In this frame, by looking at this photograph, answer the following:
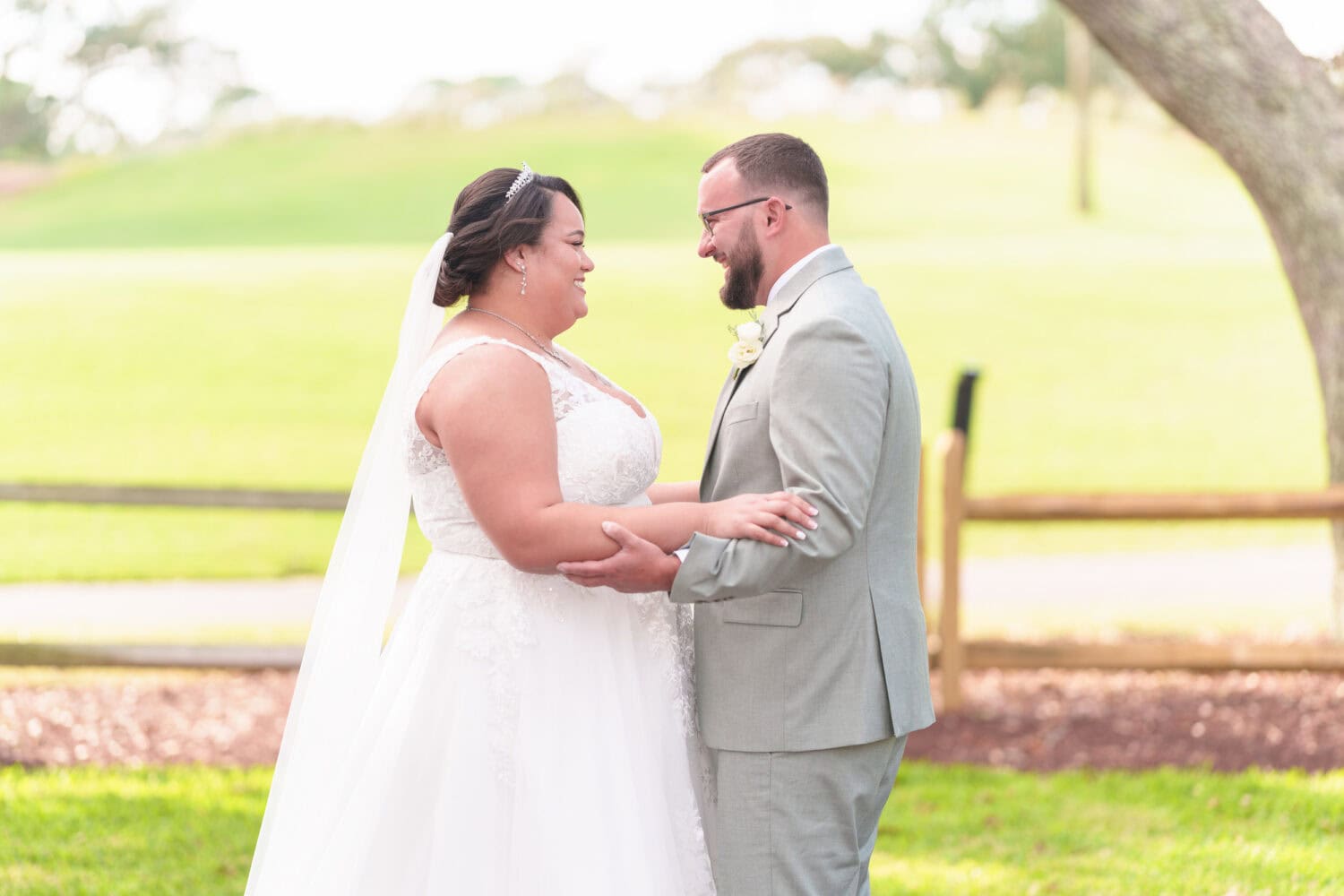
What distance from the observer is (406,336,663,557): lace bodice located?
3568 mm

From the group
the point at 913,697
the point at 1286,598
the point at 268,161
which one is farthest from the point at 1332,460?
the point at 268,161

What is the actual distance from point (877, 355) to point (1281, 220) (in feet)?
16.9

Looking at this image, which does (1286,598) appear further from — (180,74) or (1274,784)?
(180,74)

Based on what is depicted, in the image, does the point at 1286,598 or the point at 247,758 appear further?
the point at 1286,598

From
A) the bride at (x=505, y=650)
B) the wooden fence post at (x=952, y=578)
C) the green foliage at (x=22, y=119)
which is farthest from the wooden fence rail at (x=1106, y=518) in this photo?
the green foliage at (x=22, y=119)

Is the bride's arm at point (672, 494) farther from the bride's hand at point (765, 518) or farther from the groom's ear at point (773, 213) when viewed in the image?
the groom's ear at point (773, 213)

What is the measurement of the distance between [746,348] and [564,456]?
55 cm

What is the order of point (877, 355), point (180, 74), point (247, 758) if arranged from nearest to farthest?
point (877, 355)
point (247, 758)
point (180, 74)

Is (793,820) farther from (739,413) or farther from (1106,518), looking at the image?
(1106,518)

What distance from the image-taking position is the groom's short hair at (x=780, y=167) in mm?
3494

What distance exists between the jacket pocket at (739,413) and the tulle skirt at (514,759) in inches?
24.0

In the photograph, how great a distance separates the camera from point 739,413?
11.4ft

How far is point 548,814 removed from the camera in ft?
11.4

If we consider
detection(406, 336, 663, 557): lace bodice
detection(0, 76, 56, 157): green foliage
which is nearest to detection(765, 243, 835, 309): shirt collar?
detection(406, 336, 663, 557): lace bodice
